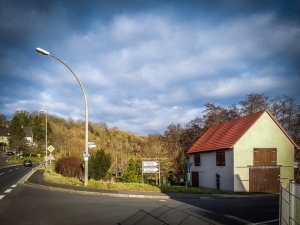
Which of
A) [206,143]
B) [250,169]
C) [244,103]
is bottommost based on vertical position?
[250,169]

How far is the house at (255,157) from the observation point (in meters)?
26.3

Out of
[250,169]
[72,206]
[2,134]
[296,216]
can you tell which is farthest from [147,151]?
[2,134]

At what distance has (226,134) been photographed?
30.6m

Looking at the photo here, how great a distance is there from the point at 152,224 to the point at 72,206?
4.38 metres

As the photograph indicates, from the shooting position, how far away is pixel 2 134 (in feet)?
391

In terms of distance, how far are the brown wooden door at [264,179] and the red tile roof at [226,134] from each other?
3.31 meters

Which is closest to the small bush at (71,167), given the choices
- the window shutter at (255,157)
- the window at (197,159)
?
the window at (197,159)

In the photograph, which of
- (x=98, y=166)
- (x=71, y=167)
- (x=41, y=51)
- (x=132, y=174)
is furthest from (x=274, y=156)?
(x=41, y=51)

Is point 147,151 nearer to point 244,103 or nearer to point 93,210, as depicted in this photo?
point 244,103

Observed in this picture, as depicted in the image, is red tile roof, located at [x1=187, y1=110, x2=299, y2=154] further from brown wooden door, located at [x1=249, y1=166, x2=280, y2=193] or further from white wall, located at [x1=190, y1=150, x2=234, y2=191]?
brown wooden door, located at [x1=249, y1=166, x2=280, y2=193]

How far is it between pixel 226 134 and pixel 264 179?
6.05 metres

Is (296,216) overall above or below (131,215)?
above

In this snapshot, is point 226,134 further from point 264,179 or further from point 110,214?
point 110,214

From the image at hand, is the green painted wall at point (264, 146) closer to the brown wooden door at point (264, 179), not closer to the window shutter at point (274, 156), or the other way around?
the window shutter at point (274, 156)
